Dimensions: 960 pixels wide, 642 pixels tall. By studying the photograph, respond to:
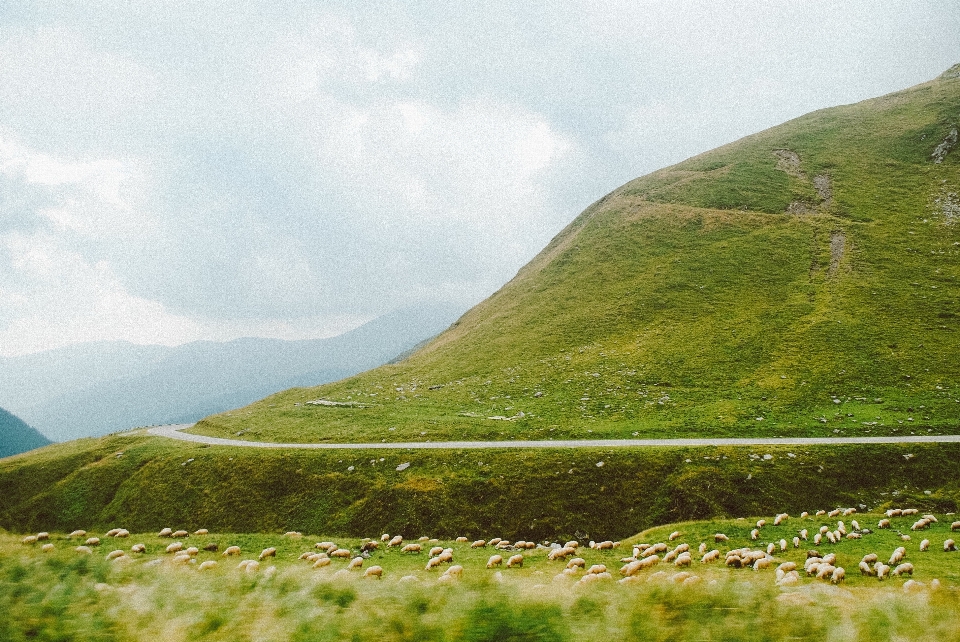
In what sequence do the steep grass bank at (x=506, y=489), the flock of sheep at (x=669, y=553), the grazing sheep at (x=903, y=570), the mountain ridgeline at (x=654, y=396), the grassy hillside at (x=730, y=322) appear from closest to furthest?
the grazing sheep at (x=903, y=570) → the flock of sheep at (x=669, y=553) → the steep grass bank at (x=506, y=489) → the mountain ridgeline at (x=654, y=396) → the grassy hillside at (x=730, y=322)

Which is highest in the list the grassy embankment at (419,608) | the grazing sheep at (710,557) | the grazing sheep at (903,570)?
the grassy embankment at (419,608)

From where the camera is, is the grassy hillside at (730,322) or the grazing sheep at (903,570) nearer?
the grazing sheep at (903,570)

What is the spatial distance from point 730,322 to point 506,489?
42211mm

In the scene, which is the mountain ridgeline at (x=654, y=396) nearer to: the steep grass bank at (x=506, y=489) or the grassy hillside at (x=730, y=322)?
the steep grass bank at (x=506, y=489)

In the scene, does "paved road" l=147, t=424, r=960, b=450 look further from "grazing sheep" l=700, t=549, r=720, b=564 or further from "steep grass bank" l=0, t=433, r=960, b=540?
"grazing sheep" l=700, t=549, r=720, b=564

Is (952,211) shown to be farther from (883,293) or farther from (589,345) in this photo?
(589,345)

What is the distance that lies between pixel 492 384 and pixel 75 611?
163ft

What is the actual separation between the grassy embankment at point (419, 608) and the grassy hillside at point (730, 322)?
32.2m

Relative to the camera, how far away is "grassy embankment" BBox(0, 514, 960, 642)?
4.45 m

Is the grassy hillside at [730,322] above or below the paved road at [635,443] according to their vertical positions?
above

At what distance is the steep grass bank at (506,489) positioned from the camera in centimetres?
2495

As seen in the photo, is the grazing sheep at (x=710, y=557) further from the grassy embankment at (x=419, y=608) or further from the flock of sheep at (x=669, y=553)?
the grassy embankment at (x=419, y=608)

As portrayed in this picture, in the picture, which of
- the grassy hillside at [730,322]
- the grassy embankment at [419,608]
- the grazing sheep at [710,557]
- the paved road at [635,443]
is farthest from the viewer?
the grassy hillside at [730,322]

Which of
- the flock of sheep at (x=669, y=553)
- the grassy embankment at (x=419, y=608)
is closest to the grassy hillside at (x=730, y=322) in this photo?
the flock of sheep at (x=669, y=553)
